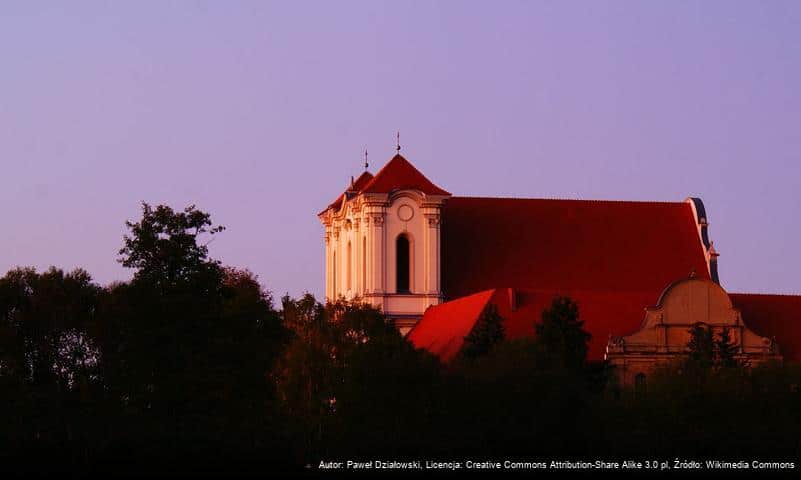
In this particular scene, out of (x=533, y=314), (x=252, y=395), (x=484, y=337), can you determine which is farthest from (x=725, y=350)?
(x=252, y=395)

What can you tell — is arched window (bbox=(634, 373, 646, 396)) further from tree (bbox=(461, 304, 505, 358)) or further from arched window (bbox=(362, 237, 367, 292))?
arched window (bbox=(362, 237, 367, 292))

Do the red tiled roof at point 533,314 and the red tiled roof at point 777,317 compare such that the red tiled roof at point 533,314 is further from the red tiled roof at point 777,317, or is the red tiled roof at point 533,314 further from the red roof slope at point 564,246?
the red roof slope at point 564,246

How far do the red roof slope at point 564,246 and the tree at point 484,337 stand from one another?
1576 cm

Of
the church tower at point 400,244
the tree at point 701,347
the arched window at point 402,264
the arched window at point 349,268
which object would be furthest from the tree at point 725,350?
the arched window at point 349,268

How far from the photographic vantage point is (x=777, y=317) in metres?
87.9

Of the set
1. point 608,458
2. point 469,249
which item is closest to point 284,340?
point 608,458

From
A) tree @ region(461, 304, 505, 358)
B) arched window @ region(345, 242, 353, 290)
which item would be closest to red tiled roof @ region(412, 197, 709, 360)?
arched window @ region(345, 242, 353, 290)

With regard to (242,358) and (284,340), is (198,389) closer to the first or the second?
(242,358)

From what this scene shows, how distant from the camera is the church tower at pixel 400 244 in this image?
93.4 metres

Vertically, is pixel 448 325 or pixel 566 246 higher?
pixel 566 246

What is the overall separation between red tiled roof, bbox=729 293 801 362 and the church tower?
1217cm

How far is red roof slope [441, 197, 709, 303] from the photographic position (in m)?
96.2

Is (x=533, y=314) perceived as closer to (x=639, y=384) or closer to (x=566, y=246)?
(x=639, y=384)

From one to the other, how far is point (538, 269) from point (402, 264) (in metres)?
6.09
